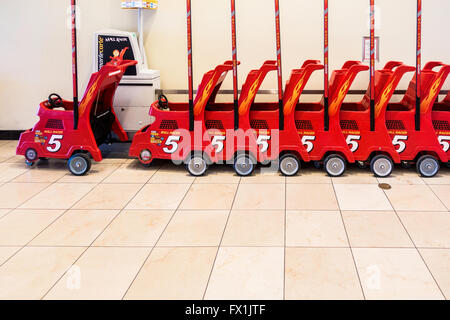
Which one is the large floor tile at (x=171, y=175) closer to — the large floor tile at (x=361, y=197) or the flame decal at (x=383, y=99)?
the large floor tile at (x=361, y=197)

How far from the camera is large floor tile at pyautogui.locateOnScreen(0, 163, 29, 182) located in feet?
18.2

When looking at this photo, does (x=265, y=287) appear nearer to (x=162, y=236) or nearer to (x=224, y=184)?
(x=162, y=236)

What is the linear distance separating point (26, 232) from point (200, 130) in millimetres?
1951

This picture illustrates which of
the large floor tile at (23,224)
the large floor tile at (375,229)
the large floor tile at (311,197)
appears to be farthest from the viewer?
the large floor tile at (311,197)

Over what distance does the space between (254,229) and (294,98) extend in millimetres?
1672

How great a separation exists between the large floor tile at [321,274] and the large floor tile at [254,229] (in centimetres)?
23

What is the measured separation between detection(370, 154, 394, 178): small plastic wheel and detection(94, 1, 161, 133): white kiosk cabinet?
2352 millimetres

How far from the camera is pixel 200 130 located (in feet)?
18.2

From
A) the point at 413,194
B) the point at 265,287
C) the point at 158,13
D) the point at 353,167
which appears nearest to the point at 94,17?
the point at 158,13

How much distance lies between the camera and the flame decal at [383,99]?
5.32 metres

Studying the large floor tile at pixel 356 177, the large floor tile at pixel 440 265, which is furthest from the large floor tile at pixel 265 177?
the large floor tile at pixel 440 265

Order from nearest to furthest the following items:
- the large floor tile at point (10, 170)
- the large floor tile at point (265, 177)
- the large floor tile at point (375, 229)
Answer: the large floor tile at point (375, 229) → the large floor tile at point (265, 177) → the large floor tile at point (10, 170)
